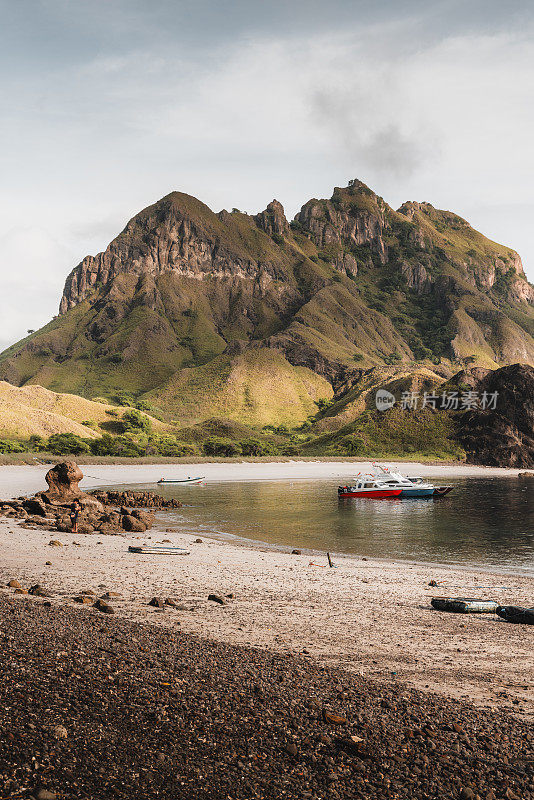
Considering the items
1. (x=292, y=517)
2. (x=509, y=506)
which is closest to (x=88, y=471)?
(x=292, y=517)

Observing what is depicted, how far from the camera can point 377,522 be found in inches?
1516

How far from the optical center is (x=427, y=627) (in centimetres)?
1293

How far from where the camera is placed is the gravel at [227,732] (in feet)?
18.4

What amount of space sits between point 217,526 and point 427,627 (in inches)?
884

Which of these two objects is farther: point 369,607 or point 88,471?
point 88,471

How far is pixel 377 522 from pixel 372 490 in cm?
1840

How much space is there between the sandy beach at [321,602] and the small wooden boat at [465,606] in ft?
1.15

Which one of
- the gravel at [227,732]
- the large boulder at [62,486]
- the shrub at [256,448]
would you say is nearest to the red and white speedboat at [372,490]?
the large boulder at [62,486]

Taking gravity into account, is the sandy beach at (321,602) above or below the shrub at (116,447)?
below

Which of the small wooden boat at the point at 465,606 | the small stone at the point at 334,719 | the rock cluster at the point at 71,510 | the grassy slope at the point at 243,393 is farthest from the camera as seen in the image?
the grassy slope at the point at 243,393

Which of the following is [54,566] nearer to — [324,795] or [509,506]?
[324,795]

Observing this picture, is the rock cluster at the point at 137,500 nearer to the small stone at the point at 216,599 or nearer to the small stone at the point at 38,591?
the small stone at the point at 216,599
